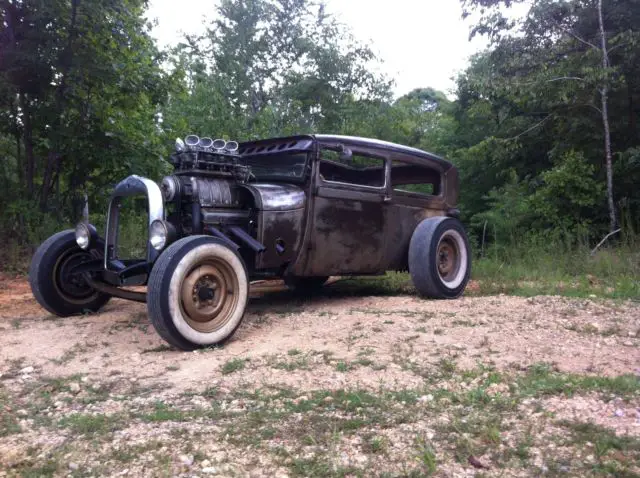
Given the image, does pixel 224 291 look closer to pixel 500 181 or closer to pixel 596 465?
pixel 596 465

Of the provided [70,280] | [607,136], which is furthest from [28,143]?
[607,136]

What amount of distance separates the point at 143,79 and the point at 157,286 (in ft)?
23.5

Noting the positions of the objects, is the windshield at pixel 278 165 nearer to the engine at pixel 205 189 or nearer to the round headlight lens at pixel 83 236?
the engine at pixel 205 189

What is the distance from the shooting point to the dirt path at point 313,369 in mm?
2479

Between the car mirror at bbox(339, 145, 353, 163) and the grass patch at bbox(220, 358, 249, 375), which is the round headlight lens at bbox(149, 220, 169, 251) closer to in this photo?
the grass patch at bbox(220, 358, 249, 375)

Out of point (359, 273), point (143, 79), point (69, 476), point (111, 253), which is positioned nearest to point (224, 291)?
Result: point (111, 253)

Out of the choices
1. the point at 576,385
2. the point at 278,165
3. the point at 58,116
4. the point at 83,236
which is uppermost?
the point at 58,116

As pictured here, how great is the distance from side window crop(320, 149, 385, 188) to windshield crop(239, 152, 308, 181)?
36cm

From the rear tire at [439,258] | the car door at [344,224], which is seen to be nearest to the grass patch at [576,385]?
the car door at [344,224]

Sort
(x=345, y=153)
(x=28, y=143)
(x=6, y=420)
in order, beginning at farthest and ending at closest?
(x=28, y=143)
(x=345, y=153)
(x=6, y=420)

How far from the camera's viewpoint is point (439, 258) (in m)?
6.66

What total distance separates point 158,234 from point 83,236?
127 centimetres

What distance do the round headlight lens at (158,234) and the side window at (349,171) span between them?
2045 mm

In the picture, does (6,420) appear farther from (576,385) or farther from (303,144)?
(303,144)
